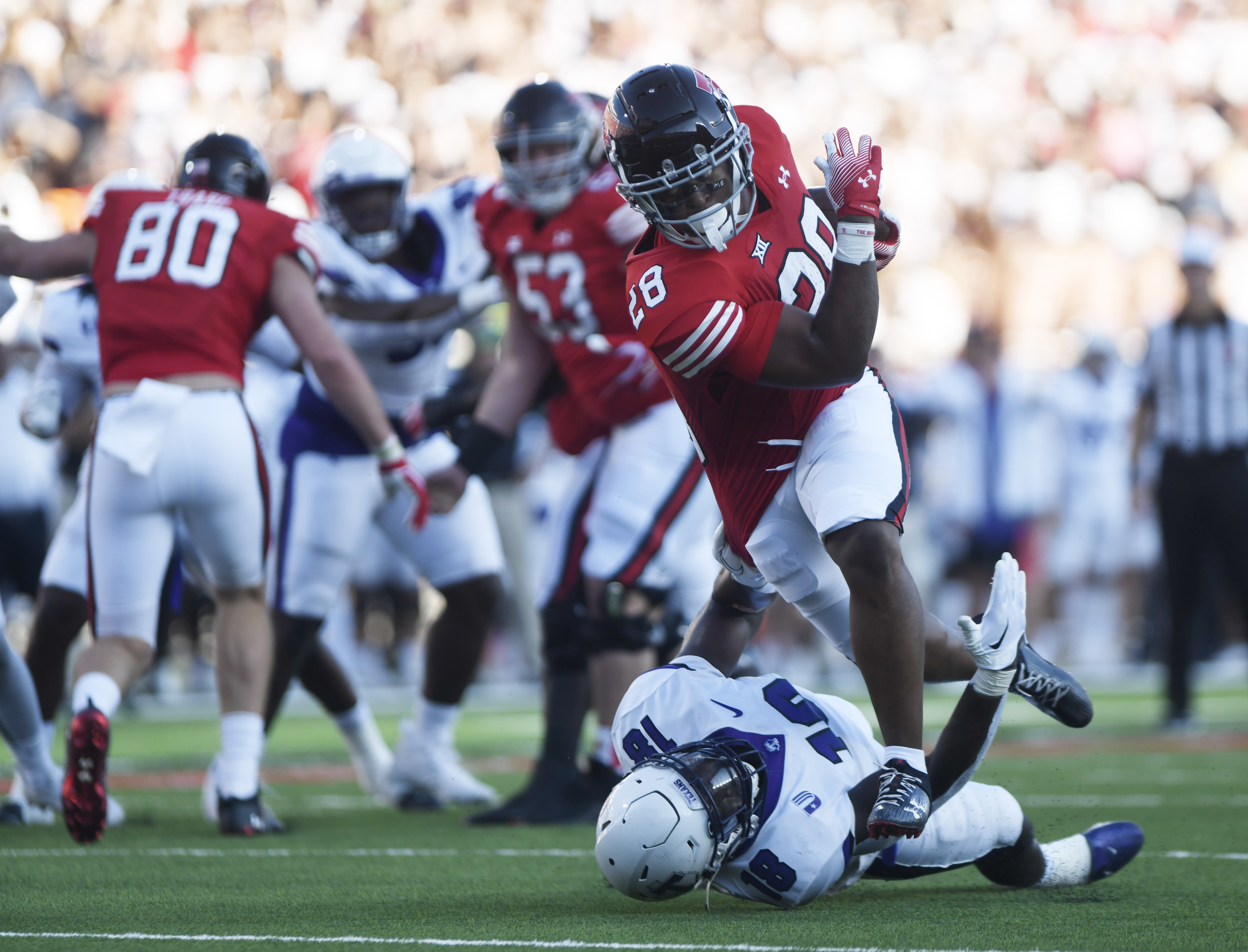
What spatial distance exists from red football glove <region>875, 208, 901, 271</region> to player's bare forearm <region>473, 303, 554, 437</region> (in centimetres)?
197

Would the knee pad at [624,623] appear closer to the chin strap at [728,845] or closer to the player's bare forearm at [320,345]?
the player's bare forearm at [320,345]

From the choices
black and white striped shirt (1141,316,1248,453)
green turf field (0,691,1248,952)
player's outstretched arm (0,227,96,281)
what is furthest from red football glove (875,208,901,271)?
black and white striped shirt (1141,316,1248,453)

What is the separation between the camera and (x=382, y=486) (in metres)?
5.41

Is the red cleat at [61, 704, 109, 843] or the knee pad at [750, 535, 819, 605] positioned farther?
the red cleat at [61, 704, 109, 843]

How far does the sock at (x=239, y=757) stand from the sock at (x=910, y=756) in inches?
85.9

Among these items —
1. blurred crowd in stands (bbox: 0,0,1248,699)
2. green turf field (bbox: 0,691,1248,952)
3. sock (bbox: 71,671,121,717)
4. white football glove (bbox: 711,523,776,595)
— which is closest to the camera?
green turf field (bbox: 0,691,1248,952)

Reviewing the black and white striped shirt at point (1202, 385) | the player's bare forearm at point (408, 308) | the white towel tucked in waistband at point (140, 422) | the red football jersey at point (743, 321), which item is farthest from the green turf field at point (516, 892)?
the black and white striped shirt at point (1202, 385)

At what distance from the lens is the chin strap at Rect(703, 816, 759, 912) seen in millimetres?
3113

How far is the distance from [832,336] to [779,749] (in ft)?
2.65

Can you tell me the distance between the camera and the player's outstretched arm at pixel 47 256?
15.1 feet

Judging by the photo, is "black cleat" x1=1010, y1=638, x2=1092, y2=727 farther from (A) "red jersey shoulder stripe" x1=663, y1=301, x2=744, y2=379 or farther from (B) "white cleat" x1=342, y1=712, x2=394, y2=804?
(B) "white cleat" x1=342, y1=712, x2=394, y2=804

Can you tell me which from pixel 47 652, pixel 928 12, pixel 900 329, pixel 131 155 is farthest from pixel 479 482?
pixel 928 12

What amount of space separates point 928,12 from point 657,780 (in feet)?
57.0

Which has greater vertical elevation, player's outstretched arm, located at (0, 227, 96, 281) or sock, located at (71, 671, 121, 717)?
player's outstretched arm, located at (0, 227, 96, 281)
